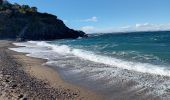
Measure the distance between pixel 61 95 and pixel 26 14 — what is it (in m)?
91.1

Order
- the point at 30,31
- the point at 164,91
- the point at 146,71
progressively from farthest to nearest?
the point at 30,31 → the point at 146,71 → the point at 164,91

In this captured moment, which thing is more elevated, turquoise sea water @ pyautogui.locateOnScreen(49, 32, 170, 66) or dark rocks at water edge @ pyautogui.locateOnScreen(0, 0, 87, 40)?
dark rocks at water edge @ pyautogui.locateOnScreen(0, 0, 87, 40)

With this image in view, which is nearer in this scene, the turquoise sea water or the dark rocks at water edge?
the turquoise sea water

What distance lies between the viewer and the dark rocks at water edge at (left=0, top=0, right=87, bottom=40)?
312ft

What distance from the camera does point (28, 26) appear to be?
3831 inches

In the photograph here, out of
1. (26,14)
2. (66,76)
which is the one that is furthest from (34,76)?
(26,14)

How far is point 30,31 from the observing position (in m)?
96.6

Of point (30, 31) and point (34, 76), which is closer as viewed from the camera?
point (34, 76)

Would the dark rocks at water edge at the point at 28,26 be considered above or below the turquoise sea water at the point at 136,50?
above

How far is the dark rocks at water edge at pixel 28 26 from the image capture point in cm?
9500

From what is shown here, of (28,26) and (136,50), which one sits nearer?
(136,50)

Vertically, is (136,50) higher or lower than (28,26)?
lower

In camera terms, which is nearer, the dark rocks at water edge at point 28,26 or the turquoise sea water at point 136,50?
the turquoise sea water at point 136,50

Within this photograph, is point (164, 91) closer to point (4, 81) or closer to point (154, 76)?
point (154, 76)
